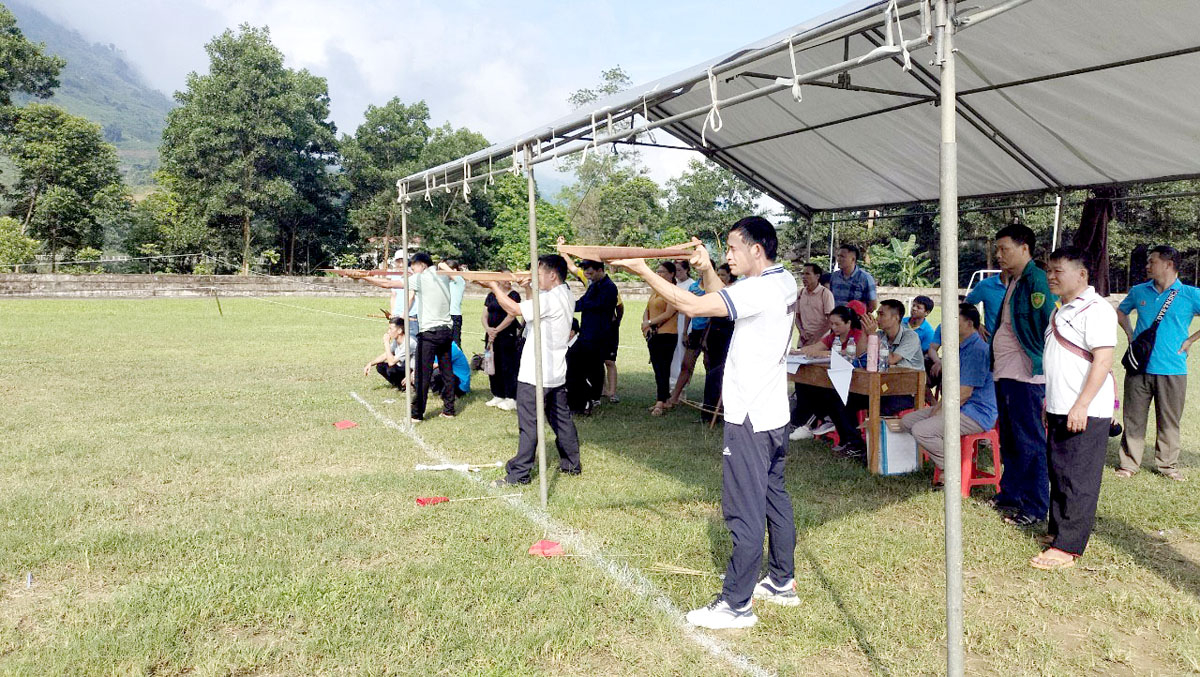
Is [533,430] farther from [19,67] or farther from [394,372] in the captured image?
[19,67]

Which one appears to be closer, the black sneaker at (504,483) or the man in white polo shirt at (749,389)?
the man in white polo shirt at (749,389)

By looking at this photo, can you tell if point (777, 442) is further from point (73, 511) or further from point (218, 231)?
point (218, 231)

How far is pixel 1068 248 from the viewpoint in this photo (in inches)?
179

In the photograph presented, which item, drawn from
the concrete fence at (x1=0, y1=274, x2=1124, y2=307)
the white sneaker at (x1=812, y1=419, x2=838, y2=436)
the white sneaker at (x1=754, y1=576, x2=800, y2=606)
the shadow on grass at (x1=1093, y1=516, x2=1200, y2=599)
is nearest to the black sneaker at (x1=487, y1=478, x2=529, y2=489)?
the white sneaker at (x1=754, y1=576, x2=800, y2=606)

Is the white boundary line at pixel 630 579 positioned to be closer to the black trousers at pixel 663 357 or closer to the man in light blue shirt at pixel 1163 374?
the black trousers at pixel 663 357

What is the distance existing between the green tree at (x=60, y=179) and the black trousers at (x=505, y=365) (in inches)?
1553

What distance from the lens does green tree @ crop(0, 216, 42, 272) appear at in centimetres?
3142

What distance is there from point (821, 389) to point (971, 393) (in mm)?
1907

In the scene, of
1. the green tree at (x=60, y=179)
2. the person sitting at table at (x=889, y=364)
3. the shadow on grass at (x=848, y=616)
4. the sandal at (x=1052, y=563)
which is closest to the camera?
the shadow on grass at (x=848, y=616)

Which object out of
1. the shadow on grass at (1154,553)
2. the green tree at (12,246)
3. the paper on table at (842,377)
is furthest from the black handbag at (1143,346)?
the green tree at (12,246)

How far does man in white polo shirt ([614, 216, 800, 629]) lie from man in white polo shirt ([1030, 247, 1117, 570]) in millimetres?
1855

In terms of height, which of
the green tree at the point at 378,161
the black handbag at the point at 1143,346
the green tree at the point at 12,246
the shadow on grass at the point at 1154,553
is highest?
the green tree at the point at 378,161

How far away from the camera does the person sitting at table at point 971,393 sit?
5730mm

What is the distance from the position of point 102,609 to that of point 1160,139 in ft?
25.8
